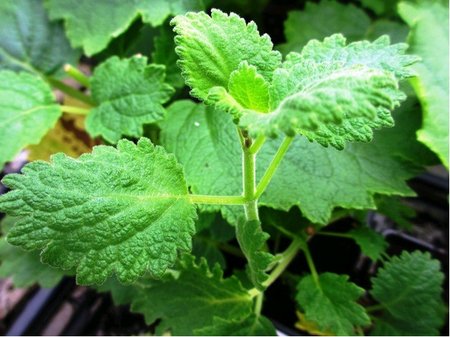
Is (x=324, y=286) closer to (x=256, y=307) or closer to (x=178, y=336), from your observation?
(x=256, y=307)

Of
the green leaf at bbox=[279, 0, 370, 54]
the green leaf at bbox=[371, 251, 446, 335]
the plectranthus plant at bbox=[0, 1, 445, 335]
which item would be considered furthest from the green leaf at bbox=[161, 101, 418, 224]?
the green leaf at bbox=[279, 0, 370, 54]

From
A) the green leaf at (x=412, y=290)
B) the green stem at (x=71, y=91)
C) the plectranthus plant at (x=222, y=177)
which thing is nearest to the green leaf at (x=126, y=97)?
the plectranthus plant at (x=222, y=177)

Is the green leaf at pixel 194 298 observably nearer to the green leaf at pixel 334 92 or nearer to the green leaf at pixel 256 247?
the green leaf at pixel 256 247

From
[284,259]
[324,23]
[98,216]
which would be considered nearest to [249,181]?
[98,216]

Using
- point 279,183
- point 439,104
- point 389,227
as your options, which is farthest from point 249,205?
point 389,227

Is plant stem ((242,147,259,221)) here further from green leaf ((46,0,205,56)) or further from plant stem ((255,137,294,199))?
green leaf ((46,0,205,56))
